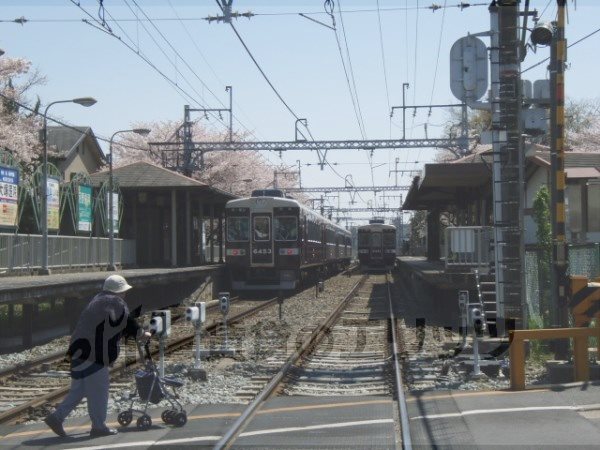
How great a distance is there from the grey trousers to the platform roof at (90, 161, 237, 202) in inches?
849

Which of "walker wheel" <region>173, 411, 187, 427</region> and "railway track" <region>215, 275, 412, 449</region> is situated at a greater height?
"walker wheel" <region>173, 411, 187, 427</region>

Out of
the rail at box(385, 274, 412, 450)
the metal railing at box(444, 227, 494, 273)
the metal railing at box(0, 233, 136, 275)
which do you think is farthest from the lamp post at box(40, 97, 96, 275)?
the rail at box(385, 274, 412, 450)

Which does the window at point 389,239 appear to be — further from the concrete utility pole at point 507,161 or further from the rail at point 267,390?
the concrete utility pole at point 507,161

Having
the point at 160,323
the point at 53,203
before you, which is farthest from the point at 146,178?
the point at 160,323

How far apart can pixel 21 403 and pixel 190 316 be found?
2.15m

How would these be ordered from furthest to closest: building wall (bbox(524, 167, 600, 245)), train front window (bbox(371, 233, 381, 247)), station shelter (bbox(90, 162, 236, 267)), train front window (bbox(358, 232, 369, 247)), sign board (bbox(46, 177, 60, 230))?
train front window (bbox(358, 232, 369, 247)), train front window (bbox(371, 233, 381, 247)), station shelter (bbox(90, 162, 236, 267)), sign board (bbox(46, 177, 60, 230)), building wall (bbox(524, 167, 600, 245))

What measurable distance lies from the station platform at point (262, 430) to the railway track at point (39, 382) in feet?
3.30

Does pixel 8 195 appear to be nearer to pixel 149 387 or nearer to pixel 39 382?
pixel 39 382

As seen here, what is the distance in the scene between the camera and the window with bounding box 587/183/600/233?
39.0ft

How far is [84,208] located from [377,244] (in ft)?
91.2

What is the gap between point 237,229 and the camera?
29.3m

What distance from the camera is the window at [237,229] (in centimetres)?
2912

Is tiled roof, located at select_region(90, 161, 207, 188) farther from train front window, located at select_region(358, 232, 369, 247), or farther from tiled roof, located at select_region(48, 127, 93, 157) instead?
train front window, located at select_region(358, 232, 369, 247)

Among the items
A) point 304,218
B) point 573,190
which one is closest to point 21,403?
point 573,190
